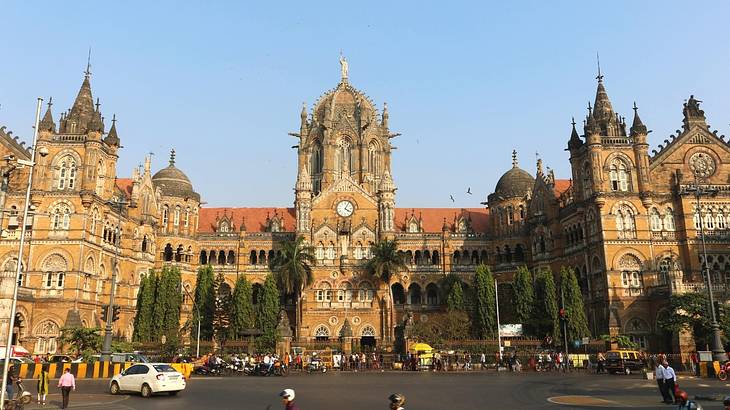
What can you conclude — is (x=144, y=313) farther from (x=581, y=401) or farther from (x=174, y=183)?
(x=581, y=401)

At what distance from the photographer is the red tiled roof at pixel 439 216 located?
251 feet

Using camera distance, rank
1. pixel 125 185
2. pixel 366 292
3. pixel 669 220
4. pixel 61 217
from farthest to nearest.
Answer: pixel 125 185, pixel 366 292, pixel 669 220, pixel 61 217

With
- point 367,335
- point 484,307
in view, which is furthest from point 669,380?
point 367,335

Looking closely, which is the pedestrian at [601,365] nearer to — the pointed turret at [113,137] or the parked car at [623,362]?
the parked car at [623,362]

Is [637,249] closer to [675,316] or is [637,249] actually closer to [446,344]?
[675,316]

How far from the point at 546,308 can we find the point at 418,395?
32.6m

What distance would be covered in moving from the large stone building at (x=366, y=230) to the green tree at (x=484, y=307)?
848 centimetres

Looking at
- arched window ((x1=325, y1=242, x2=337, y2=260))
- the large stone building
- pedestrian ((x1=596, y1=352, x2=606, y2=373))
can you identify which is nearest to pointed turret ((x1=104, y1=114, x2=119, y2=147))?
the large stone building

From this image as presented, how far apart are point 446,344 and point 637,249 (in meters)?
19.5

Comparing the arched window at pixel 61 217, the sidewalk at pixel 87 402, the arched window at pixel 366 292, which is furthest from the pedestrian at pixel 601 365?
the arched window at pixel 61 217

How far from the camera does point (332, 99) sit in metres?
84.4

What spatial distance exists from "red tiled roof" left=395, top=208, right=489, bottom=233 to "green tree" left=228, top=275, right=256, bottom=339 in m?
23.6

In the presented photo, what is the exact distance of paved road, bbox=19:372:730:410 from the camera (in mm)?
21141

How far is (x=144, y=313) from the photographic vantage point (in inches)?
2178
